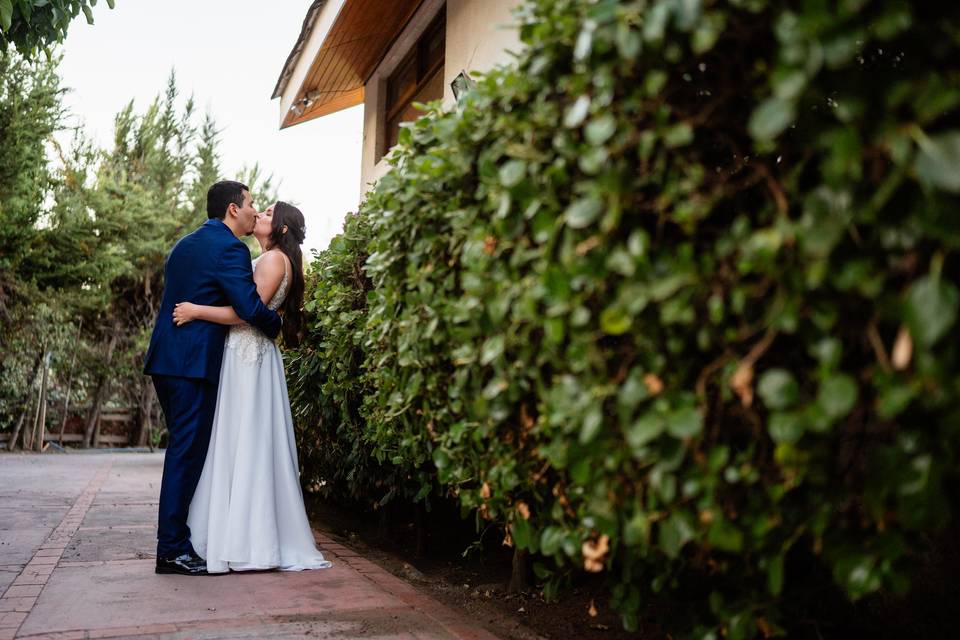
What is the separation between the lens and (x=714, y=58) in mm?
1709

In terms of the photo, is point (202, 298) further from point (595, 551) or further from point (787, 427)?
point (787, 427)

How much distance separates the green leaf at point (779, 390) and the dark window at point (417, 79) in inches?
235

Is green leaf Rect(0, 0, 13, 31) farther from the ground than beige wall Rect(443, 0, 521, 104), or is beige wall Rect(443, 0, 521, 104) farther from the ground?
beige wall Rect(443, 0, 521, 104)

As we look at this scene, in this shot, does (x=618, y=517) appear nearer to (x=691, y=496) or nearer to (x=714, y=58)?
(x=691, y=496)

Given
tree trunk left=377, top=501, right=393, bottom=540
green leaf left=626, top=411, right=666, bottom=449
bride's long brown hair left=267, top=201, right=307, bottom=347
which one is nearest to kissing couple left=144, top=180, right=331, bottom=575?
bride's long brown hair left=267, top=201, right=307, bottom=347

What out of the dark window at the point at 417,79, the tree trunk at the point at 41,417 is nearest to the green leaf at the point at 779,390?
the dark window at the point at 417,79

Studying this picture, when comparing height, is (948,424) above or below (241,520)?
above

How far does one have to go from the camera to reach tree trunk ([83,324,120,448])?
18.6m

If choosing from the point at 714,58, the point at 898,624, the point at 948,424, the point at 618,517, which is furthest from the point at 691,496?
the point at 898,624

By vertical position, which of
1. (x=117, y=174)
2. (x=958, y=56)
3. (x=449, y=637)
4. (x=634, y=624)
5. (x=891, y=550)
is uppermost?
(x=117, y=174)

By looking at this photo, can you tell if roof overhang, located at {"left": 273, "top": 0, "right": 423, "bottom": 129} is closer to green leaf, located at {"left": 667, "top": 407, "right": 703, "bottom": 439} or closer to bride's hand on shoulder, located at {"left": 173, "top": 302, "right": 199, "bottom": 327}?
bride's hand on shoulder, located at {"left": 173, "top": 302, "right": 199, "bottom": 327}

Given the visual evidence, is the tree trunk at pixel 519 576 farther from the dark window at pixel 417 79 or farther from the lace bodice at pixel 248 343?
the dark window at pixel 417 79

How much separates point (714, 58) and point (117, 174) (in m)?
20.8

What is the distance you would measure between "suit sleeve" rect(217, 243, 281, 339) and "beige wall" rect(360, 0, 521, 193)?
0.79 m
